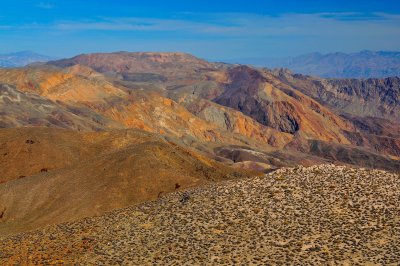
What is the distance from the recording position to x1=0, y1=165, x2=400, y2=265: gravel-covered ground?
22203 millimetres

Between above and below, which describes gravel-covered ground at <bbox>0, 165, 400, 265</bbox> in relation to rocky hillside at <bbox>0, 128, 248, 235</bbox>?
above

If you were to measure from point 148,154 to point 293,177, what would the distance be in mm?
27070

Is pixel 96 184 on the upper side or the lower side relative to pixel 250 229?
lower

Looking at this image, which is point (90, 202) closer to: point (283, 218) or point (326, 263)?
point (283, 218)

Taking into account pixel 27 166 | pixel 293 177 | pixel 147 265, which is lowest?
pixel 27 166

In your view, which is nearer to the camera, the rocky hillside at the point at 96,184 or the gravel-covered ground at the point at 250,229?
the gravel-covered ground at the point at 250,229

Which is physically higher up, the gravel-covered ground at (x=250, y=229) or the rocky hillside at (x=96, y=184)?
the gravel-covered ground at (x=250, y=229)

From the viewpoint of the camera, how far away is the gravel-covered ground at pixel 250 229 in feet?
72.8

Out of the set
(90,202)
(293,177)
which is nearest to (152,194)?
(90,202)

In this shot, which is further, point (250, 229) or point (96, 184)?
point (96, 184)

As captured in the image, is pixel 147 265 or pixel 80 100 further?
pixel 80 100

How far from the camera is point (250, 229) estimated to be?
24828mm

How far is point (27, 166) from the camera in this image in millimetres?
67438

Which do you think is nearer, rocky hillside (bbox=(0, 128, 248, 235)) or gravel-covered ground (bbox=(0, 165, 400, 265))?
gravel-covered ground (bbox=(0, 165, 400, 265))
